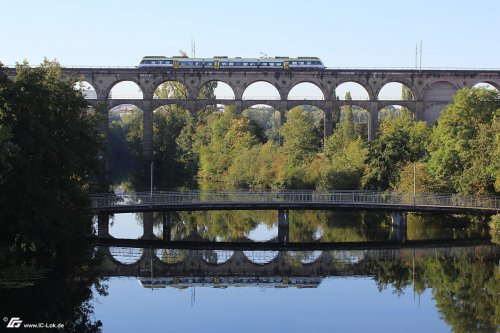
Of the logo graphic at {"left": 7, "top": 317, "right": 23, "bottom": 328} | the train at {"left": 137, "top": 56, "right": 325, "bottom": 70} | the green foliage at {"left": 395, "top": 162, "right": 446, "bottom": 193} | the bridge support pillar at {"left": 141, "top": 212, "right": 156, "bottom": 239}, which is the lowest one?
the logo graphic at {"left": 7, "top": 317, "right": 23, "bottom": 328}

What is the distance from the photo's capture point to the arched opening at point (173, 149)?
8369cm

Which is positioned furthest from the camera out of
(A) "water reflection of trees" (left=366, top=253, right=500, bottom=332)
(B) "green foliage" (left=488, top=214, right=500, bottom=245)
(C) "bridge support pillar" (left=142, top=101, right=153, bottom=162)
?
(C) "bridge support pillar" (left=142, top=101, right=153, bottom=162)

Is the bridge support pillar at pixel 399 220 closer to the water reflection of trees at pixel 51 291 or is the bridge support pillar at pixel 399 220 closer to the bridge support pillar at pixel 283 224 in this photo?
the bridge support pillar at pixel 283 224

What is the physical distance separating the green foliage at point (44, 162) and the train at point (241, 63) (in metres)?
40.7

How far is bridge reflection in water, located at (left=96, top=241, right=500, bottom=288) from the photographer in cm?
3350

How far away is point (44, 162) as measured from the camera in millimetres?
33812

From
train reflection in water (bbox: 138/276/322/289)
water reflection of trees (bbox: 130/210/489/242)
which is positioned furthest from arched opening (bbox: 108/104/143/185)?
train reflection in water (bbox: 138/276/322/289)

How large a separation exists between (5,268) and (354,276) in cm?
1532

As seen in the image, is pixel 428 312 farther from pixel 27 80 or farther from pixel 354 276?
pixel 27 80

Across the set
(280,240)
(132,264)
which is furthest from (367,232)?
(132,264)

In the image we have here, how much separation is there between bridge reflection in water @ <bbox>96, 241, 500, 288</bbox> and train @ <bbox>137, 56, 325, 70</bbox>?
39563mm

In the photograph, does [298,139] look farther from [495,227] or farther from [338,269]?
[338,269]

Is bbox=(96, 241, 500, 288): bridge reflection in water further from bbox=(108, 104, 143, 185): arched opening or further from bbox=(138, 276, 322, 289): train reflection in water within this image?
bbox=(108, 104, 143, 185): arched opening

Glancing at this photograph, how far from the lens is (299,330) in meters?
25.5
